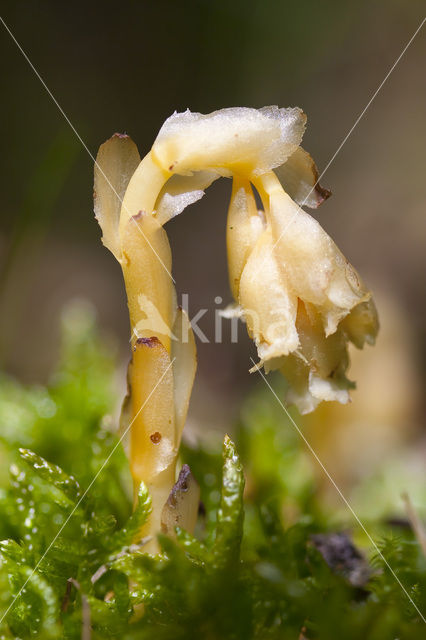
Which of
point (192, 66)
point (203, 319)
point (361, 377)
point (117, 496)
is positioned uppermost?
point (192, 66)

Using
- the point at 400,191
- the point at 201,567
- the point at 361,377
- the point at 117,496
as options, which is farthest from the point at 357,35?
the point at 201,567

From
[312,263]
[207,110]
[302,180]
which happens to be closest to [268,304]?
[312,263]

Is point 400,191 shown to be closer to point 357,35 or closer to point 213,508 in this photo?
point 357,35

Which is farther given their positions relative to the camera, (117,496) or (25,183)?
(25,183)

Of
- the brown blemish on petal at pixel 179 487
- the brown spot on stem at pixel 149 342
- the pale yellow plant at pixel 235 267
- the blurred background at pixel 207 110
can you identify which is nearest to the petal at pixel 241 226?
the pale yellow plant at pixel 235 267

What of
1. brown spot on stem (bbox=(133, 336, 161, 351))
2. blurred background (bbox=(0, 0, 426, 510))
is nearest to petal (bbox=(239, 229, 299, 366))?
brown spot on stem (bbox=(133, 336, 161, 351))

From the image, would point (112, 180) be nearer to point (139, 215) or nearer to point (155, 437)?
point (139, 215)

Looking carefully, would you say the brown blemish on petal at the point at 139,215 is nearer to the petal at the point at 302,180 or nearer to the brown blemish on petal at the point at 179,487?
the petal at the point at 302,180
